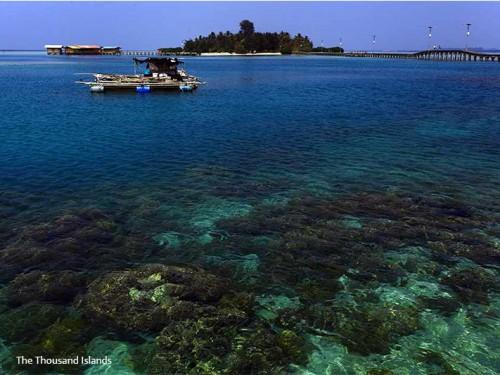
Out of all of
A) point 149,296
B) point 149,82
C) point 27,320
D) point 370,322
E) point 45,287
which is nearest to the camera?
point 27,320

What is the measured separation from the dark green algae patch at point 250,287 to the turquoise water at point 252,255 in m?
0.06

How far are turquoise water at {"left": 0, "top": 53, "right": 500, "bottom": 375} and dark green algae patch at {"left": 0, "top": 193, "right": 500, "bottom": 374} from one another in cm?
6

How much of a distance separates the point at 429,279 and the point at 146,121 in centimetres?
3745

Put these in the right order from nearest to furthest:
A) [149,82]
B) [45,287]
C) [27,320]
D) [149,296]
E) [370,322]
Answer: [27,320], [370,322], [149,296], [45,287], [149,82]

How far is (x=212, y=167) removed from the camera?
2764 centimetres

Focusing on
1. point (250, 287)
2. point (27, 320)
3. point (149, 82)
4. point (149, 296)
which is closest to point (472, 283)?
point (250, 287)

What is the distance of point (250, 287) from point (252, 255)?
2.20 meters

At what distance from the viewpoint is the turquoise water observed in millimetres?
11227

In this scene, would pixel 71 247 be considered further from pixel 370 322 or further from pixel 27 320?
pixel 370 322

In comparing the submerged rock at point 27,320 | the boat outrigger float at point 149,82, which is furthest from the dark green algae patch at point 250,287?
the boat outrigger float at point 149,82

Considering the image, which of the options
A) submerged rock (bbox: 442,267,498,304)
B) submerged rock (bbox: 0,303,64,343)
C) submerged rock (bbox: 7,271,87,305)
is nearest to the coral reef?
submerged rock (bbox: 7,271,87,305)

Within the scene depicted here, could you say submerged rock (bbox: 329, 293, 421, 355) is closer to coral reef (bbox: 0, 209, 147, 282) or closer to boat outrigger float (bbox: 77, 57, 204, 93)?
coral reef (bbox: 0, 209, 147, 282)

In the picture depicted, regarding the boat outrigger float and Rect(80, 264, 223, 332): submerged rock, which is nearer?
Rect(80, 264, 223, 332): submerged rock

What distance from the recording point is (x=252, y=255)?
52.8 feet
